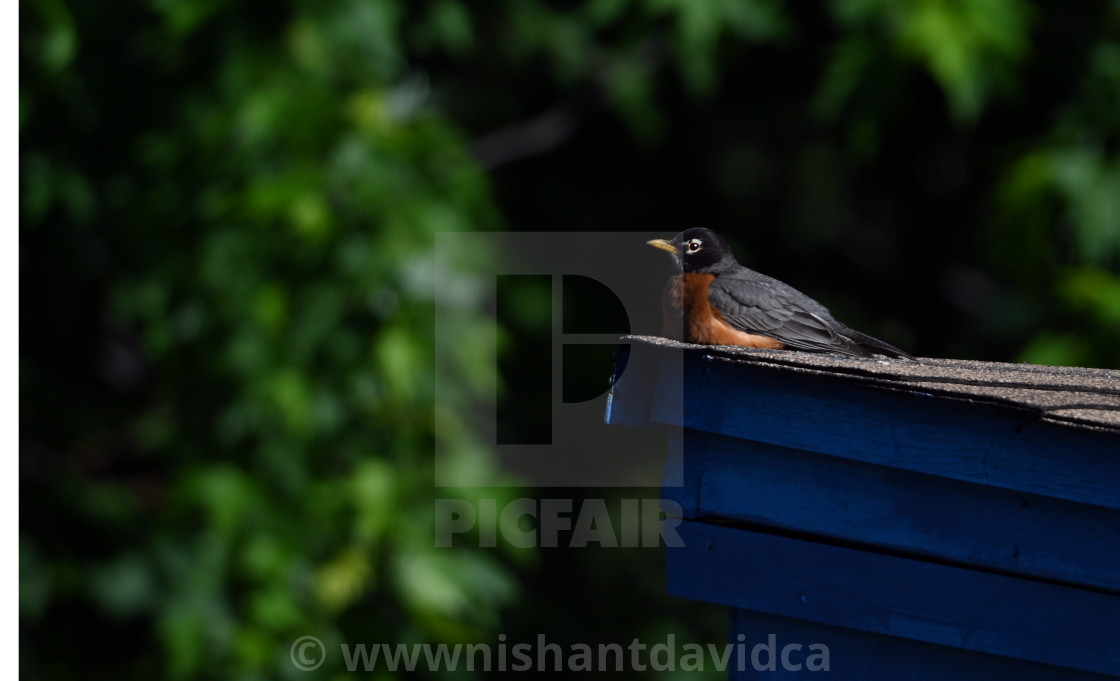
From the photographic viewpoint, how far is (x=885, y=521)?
240 cm

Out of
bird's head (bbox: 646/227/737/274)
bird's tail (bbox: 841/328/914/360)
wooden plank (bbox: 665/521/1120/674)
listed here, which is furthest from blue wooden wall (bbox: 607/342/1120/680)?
bird's head (bbox: 646/227/737/274)

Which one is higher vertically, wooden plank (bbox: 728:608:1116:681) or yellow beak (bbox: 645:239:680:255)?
yellow beak (bbox: 645:239:680:255)

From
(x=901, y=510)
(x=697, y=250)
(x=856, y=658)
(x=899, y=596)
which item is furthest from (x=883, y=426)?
(x=697, y=250)

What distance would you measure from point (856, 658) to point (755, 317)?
115cm

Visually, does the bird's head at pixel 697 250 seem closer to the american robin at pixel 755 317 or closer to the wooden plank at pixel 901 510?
the american robin at pixel 755 317

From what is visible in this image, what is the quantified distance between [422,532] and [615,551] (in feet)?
9.69

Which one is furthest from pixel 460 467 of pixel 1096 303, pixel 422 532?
pixel 1096 303

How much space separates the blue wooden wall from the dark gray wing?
803 mm

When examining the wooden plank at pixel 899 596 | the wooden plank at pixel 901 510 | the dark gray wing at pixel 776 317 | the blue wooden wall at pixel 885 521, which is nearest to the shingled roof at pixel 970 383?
the blue wooden wall at pixel 885 521

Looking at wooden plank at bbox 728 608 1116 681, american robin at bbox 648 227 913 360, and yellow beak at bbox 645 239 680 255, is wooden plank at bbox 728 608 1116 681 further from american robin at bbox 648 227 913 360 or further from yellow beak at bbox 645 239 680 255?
yellow beak at bbox 645 239 680 255

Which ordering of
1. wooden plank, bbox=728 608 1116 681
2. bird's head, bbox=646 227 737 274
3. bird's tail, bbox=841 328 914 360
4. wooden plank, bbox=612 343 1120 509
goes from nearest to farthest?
wooden plank, bbox=612 343 1120 509
wooden plank, bbox=728 608 1116 681
bird's tail, bbox=841 328 914 360
bird's head, bbox=646 227 737 274

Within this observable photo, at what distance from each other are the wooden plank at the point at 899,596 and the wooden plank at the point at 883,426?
0.23 metres

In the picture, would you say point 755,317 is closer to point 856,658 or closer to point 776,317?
point 776,317

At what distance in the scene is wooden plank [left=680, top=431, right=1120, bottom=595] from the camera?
7.48 feet
